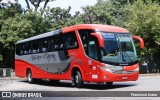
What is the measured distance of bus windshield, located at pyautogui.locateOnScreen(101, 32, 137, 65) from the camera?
55.4 ft

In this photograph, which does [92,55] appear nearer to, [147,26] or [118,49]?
[118,49]

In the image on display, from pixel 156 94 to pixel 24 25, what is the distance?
2681 cm

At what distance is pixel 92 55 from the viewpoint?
56.8 feet

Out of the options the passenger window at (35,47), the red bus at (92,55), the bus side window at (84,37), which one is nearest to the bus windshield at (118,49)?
the red bus at (92,55)

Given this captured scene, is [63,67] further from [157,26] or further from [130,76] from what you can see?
[157,26]

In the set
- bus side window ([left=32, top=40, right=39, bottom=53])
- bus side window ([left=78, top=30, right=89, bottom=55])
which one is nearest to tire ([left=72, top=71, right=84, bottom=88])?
bus side window ([left=78, top=30, right=89, bottom=55])

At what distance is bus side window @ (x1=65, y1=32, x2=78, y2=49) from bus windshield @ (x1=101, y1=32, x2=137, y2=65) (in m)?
2.00

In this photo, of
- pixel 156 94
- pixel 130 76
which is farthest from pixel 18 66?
pixel 156 94

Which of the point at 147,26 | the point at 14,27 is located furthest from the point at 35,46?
the point at 147,26

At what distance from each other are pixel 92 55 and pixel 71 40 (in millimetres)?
2178

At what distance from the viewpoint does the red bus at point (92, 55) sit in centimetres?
1686

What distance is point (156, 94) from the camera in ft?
45.6

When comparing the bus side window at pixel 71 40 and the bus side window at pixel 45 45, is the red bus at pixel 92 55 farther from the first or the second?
the bus side window at pixel 45 45

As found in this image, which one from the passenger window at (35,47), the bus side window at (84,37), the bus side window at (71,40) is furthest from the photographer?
the passenger window at (35,47)
